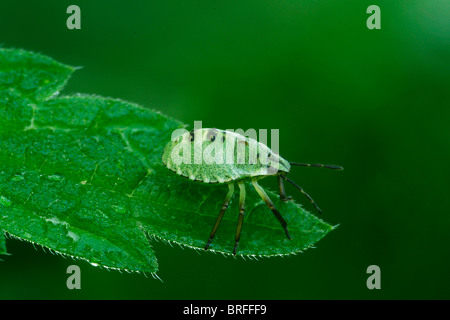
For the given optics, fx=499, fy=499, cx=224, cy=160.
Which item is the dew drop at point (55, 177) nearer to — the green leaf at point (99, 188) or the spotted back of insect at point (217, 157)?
the green leaf at point (99, 188)

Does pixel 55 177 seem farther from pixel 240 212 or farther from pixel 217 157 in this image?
pixel 240 212

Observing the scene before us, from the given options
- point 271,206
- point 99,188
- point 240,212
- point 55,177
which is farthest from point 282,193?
point 55,177

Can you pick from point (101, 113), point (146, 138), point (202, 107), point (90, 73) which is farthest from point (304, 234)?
point (90, 73)

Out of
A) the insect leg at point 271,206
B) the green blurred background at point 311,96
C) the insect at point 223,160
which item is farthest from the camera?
the green blurred background at point 311,96

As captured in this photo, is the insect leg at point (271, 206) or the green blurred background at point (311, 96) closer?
the insect leg at point (271, 206)

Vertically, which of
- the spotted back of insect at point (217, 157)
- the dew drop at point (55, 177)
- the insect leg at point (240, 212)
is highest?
the spotted back of insect at point (217, 157)

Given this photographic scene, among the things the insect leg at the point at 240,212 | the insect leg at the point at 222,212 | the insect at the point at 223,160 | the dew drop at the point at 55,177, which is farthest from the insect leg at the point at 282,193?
the dew drop at the point at 55,177

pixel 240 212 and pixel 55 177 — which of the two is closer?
pixel 55 177
